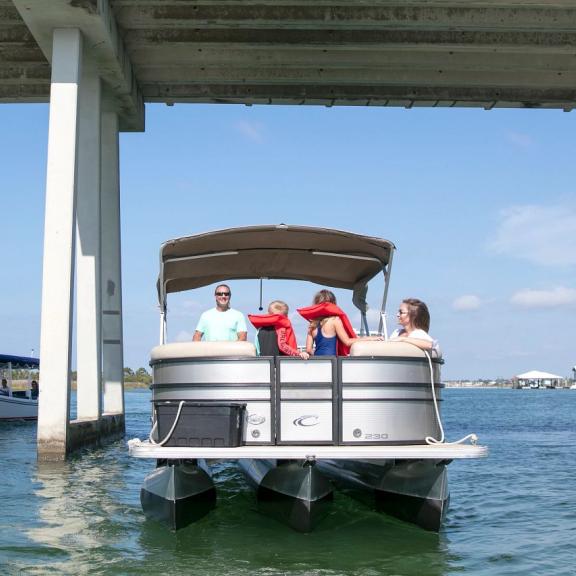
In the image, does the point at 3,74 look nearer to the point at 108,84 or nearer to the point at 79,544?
the point at 108,84

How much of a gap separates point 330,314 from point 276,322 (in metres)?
0.57

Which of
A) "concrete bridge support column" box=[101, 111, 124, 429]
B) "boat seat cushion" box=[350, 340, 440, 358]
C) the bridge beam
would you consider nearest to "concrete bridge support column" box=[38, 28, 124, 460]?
the bridge beam

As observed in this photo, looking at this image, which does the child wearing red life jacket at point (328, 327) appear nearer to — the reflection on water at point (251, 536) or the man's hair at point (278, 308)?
the man's hair at point (278, 308)

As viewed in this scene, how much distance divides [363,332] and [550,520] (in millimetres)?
3838

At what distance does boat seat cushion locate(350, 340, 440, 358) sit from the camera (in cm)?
849

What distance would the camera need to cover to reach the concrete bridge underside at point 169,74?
14688 mm

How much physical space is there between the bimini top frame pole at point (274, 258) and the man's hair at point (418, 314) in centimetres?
99

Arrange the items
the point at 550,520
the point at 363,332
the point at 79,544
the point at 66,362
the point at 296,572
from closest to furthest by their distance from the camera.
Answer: the point at 296,572 < the point at 79,544 < the point at 550,520 < the point at 363,332 < the point at 66,362

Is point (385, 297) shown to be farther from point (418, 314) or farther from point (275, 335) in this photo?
point (275, 335)

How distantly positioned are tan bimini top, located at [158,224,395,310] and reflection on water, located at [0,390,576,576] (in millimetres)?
2839

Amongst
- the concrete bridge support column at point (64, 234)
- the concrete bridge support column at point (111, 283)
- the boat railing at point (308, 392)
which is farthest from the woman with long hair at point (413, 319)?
the concrete bridge support column at point (111, 283)

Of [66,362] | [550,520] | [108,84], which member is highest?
[108,84]

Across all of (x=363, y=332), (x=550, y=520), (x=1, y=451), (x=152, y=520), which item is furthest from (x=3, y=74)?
(x=550, y=520)

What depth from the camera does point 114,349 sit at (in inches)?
789
